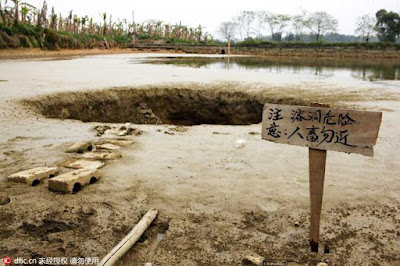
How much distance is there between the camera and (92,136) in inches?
204

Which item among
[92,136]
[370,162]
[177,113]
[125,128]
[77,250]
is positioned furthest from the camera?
[177,113]

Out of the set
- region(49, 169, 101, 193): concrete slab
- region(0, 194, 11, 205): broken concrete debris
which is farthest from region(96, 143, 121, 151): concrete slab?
region(0, 194, 11, 205): broken concrete debris

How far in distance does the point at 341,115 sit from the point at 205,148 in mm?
2669

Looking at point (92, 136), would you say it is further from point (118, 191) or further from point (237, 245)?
point (237, 245)

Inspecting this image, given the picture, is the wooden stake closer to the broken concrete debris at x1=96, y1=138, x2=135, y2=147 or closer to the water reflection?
the broken concrete debris at x1=96, y1=138, x2=135, y2=147

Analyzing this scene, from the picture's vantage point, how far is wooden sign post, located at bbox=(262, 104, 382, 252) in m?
2.15

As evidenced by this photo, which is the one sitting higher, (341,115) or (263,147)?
(341,115)

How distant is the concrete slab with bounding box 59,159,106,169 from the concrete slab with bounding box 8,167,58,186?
25 centimetres

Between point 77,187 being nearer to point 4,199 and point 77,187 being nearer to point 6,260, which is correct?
point 4,199

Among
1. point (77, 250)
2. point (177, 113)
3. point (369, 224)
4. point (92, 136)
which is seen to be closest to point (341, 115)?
point (369, 224)

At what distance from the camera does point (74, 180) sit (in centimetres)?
319

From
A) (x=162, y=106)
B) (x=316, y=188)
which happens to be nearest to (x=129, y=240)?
(x=316, y=188)

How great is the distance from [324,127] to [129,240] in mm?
1587

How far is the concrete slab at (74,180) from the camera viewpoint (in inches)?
123
